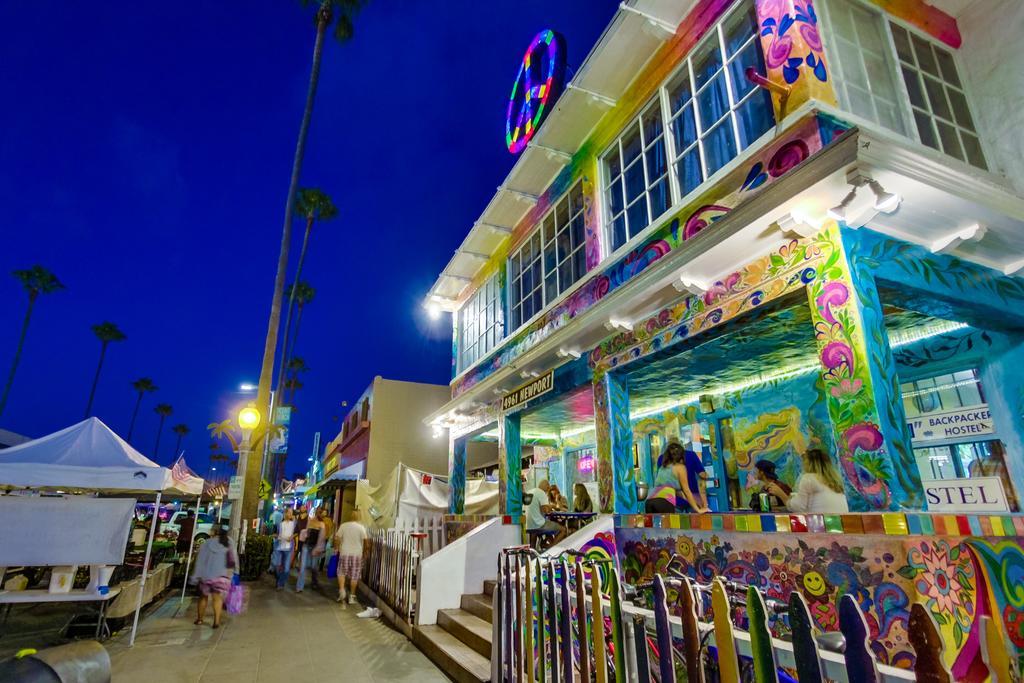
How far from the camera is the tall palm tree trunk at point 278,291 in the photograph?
1609cm

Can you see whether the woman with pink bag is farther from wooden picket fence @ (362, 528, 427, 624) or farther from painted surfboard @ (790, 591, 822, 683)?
painted surfboard @ (790, 591, 822, 683)

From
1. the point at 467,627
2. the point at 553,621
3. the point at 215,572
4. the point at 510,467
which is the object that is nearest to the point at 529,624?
the point at 553,621

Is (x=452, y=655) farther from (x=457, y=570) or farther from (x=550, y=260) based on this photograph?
(x=550, y=260)

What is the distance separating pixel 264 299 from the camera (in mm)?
123625

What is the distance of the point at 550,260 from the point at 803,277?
607 cm

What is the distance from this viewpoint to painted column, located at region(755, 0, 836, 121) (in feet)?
17.6

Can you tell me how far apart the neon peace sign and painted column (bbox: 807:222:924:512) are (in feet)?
24.2

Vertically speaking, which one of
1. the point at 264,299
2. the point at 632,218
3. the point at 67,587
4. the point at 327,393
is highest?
the point at 264,299

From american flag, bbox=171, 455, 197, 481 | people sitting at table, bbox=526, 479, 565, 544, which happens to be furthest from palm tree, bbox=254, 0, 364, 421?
people sitting at table, bbox=526, 479, 565, 544

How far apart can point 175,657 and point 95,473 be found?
9.98 feet

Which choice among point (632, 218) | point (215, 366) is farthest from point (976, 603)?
point (215, 366)

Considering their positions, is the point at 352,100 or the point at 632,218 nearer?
the point at 632,218

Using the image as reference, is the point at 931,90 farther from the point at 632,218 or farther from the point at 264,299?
the point at 264,299

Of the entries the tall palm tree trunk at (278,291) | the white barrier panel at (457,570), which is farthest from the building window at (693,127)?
the tall palm tree trunk at (278,291)
